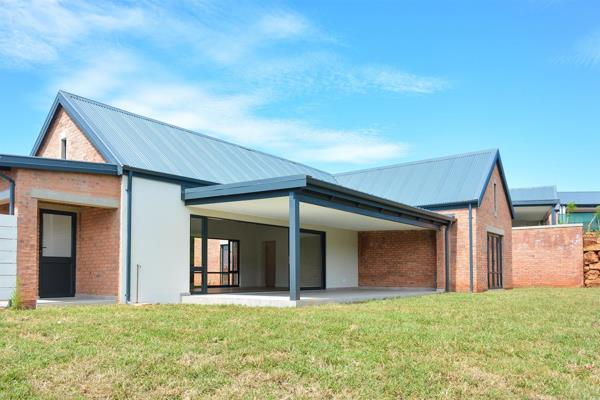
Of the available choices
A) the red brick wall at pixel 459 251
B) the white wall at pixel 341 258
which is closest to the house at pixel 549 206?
the red brick wall at pixel 459 251

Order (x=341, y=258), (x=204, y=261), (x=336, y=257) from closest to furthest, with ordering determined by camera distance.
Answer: (x=204, y=261)
(x=336, y=257)
(x=341, y=258)

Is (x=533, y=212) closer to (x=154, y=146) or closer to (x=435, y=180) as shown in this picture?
(x=435, y=180)

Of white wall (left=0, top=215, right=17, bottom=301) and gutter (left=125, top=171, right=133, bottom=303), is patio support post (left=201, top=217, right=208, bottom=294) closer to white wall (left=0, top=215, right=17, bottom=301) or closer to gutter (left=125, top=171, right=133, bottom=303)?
gutter (left=125, top=171, right=133, bottom=303)

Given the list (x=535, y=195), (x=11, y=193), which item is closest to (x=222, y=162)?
(x=11, y=193)

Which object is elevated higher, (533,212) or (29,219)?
(533,212)

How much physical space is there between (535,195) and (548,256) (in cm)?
1069

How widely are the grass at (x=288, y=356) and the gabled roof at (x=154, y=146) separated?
4.93 metres

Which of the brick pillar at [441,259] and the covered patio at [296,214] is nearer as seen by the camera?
the covered patio at [296,214]

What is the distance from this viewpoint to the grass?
18.5 feet

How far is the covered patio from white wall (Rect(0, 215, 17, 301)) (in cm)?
452

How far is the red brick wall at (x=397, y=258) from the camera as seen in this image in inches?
825

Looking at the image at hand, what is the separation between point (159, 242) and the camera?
45.0ft

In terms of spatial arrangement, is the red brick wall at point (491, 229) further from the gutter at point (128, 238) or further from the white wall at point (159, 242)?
the gutter at point (128, 238)

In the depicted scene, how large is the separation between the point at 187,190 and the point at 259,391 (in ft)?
30.9
